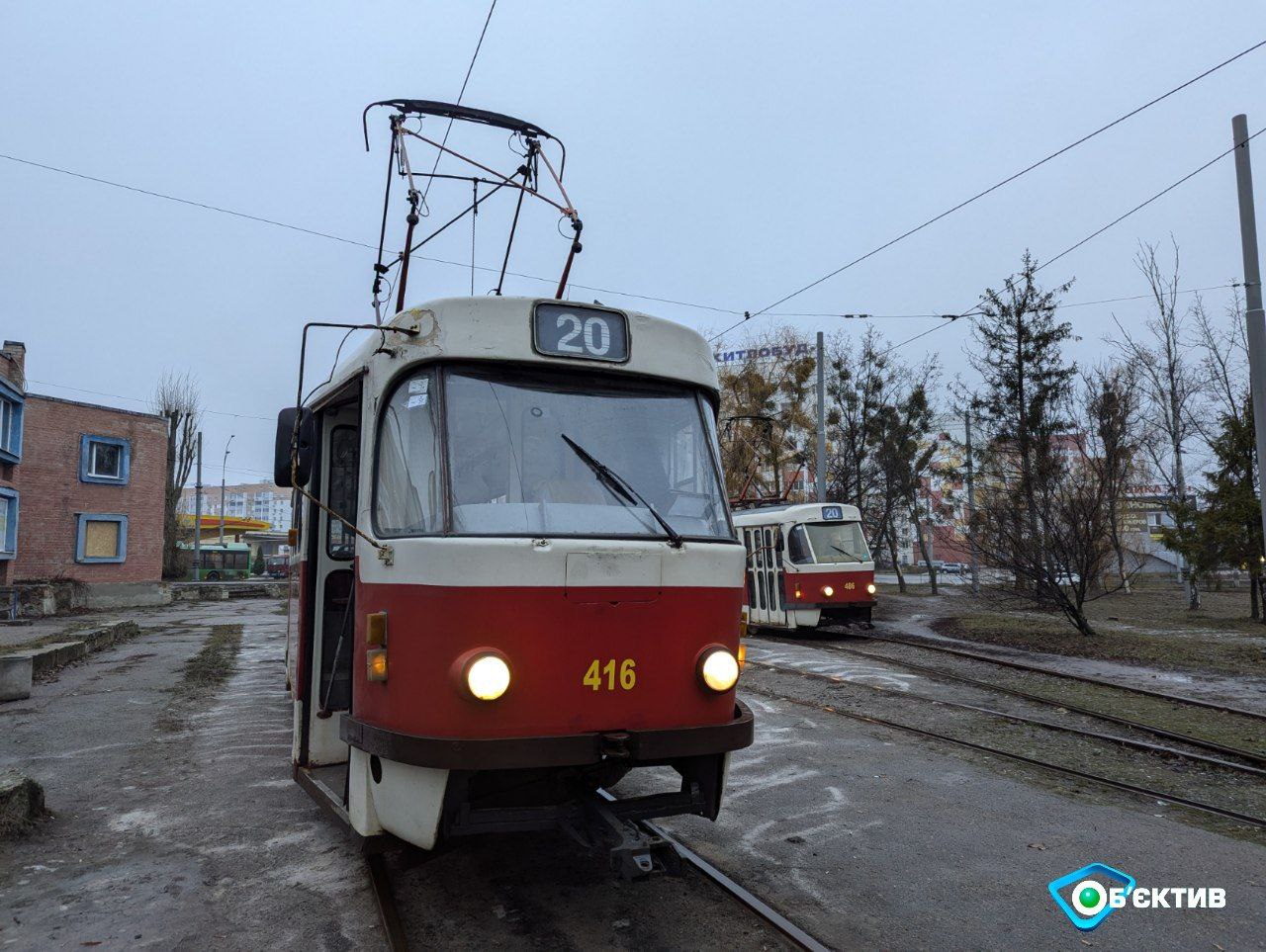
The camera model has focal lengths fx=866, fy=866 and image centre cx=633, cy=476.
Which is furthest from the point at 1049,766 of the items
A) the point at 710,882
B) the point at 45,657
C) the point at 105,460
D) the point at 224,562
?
the point at 224,562

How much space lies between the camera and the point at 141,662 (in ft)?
44.9

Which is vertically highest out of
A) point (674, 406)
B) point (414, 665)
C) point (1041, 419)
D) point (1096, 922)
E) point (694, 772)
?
point (1041, 419)

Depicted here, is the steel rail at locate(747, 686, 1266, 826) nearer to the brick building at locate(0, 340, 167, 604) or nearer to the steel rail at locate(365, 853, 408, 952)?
the steel rail at locate(365, 853, 408, 952)

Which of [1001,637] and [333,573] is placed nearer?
[333,573]

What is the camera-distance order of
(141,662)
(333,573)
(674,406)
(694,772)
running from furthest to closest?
(141,662) < (333,573) < (674,406) < (694,772)

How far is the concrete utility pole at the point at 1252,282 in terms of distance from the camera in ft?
40.7

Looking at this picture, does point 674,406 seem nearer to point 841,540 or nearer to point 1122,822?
point 1122,822

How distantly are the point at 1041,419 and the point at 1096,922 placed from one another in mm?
20259

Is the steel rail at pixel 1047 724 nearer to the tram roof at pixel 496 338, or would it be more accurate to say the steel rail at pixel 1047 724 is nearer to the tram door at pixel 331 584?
the tram roof at pixel 496 338

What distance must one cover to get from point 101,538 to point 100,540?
79 millimetres

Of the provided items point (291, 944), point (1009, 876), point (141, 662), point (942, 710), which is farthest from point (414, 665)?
point (141, 662)

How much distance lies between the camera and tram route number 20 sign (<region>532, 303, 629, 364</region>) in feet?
13.8

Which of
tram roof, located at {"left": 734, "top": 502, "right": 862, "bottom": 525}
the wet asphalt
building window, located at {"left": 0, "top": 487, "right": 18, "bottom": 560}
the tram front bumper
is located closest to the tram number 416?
the tram front bumper

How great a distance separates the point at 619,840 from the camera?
3586 mm
